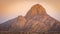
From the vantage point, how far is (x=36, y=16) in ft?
13.0

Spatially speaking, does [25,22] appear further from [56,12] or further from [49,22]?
[56,12]

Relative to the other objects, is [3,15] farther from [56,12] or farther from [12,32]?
[56,12]

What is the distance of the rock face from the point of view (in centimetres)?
389

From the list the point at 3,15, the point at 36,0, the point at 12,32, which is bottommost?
the point at 12,32

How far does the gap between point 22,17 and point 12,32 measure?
53 centimetres

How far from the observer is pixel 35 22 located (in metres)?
3.91

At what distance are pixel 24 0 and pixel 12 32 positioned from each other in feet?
3.36

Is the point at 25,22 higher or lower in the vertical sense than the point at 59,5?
lower

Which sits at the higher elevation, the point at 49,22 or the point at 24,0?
the point at 24,0

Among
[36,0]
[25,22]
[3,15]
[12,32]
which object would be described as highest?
[36,0]

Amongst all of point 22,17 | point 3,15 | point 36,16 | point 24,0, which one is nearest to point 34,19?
point 36,16

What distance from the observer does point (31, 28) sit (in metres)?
3.89

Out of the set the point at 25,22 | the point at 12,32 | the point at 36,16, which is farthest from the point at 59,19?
the point at 12,32

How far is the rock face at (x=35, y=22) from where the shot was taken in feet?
12.8
